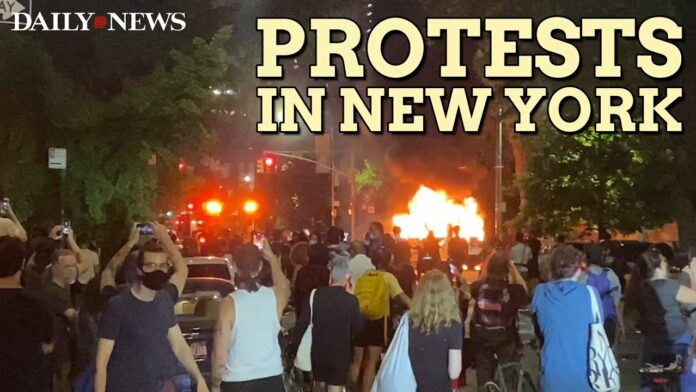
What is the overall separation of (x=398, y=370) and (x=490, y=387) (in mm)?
3479

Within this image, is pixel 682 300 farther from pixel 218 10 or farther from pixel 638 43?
pixel 218 10

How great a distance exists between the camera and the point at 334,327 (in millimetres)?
7852

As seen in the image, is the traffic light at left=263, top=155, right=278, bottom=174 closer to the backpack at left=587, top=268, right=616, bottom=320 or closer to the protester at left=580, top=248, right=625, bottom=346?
the protester at left=580, top=248, right=625, bottom=346

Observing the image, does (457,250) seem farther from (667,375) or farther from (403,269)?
(667,375)

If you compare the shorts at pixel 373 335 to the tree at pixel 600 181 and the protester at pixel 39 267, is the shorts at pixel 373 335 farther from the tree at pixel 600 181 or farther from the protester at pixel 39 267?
the tree at pixel 600 181

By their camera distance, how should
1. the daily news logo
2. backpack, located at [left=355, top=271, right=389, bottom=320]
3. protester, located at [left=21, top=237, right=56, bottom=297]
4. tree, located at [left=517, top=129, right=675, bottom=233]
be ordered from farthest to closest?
tree, located at [left=517, top=129, right=675, bottom=233], the daily news logo, backpack, located at [left=355, top=271, right=389, bottom=320], protester, located at [left=21, top=237, right=56, bottom=297]

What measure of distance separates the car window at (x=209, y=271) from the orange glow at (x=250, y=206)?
48.2 ft

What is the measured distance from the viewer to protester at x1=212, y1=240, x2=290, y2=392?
6.09 m

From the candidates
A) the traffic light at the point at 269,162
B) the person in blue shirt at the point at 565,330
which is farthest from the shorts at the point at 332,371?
the traffic light at the point at 269,162

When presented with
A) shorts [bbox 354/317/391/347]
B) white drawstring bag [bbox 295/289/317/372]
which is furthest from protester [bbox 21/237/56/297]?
shorts [bbox 354/317/391/347]

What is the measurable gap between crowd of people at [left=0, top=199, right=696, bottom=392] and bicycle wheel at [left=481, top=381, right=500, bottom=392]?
0.27 ft

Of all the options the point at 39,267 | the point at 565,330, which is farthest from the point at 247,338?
the point at 39,267

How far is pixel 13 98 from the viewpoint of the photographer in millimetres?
16703

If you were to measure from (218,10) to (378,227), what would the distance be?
6.90 metres
